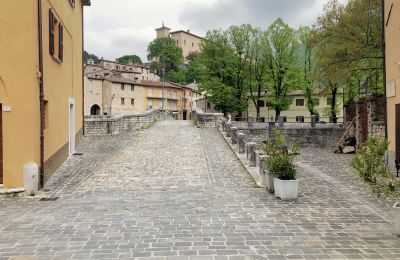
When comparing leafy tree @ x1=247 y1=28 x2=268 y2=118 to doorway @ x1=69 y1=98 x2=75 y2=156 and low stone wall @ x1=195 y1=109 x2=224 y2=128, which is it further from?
doorway @ x1=69 y1=98 x2=75 y2=156

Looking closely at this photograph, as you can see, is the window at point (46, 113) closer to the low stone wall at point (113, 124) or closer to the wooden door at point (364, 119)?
the low stone wall at point (113, 124)

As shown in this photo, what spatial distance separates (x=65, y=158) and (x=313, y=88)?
29.1 meters

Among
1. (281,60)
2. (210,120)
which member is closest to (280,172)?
(210,120)

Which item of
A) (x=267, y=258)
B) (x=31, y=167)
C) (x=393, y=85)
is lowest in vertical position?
(x=267, y=258)

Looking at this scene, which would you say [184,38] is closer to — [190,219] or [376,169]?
[190,219]

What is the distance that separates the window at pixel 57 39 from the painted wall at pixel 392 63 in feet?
38.7

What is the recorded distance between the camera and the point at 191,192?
9.50 meters

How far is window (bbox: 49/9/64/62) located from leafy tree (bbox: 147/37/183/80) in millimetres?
71259

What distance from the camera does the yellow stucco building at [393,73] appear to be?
41.7 feet

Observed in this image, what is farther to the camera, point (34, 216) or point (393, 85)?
point (393, 85)

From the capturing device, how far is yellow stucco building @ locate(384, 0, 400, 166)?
41.7 feet

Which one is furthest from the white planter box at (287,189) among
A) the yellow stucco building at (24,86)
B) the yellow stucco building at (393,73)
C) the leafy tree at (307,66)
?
the leafy tree at (307,66)

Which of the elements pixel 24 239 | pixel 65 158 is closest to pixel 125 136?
pixel 65 158

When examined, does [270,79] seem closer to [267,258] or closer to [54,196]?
[54,196]
